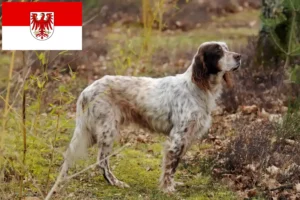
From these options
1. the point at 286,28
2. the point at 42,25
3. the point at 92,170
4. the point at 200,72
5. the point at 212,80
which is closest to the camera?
the point at 42,25

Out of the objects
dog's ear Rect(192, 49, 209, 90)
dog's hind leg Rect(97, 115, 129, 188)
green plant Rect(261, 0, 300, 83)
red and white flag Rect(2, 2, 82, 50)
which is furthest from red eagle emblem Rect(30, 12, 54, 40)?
green plant Rect(261, 0, 300, 83)

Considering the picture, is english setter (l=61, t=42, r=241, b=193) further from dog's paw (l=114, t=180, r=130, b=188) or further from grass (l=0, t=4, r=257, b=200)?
grass (l=0, t=4, r=257, b=200)

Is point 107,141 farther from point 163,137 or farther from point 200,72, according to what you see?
point 163,137

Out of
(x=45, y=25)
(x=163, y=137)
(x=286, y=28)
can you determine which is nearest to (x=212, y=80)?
(x=163, y=137)

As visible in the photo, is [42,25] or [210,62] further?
[210,62]

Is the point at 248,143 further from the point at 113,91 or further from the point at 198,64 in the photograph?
the point at 113,91

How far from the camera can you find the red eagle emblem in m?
4.26

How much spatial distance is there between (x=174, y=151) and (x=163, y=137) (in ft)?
6.13

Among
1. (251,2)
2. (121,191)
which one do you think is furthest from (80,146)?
(251,2)

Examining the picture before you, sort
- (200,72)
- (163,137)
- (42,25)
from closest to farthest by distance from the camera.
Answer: (42,25)
(200,72)
(163,137)

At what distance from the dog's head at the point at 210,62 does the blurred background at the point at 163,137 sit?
0.44 m

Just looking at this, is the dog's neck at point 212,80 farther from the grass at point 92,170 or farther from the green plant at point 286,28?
the green plant at point 286,28

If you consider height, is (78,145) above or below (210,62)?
below

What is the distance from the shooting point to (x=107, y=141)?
19.9ft
